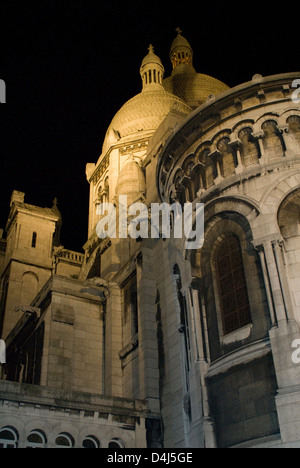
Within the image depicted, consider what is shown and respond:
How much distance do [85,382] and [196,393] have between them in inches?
352

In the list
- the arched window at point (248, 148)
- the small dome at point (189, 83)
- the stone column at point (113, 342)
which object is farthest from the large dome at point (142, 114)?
the arched window at point (248, 148)

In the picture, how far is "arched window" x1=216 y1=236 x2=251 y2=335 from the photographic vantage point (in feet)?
69.5

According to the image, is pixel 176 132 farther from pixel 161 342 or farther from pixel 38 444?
pixel 38 444

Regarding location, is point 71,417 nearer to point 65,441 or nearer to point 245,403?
point 65,441

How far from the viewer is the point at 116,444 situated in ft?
74.7

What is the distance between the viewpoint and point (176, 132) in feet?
85.4

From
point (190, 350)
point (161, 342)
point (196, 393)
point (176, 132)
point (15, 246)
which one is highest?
point (15, 246)

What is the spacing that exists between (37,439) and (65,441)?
1.25 metres

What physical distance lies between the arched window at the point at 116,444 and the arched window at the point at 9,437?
4242 mm

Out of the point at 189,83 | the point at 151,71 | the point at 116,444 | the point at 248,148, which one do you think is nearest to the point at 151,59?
the point at 151,71

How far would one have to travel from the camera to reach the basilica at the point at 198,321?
19609 millimetres

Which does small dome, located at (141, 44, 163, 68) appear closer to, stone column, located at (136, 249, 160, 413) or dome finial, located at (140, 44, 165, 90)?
dome finial, located at (140, 44, 165, 90)

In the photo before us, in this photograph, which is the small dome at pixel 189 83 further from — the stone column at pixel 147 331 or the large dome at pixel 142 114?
the stone column at pixel 147 331
